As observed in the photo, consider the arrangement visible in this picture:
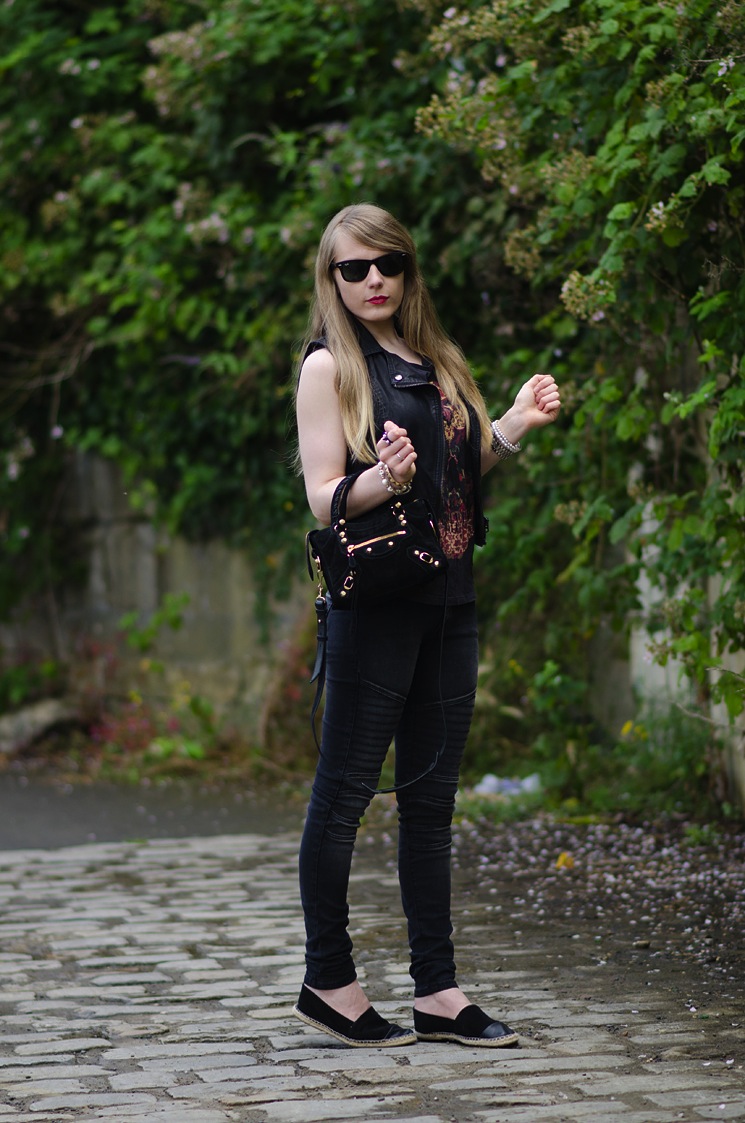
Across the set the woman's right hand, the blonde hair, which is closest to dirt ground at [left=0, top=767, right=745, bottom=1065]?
the woman's right hand

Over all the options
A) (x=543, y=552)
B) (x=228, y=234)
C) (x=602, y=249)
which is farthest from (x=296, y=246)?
(x=602, y=249)

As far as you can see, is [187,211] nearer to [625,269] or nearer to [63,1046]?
[625,269]

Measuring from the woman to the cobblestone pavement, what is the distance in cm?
15

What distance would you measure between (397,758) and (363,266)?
114 cm

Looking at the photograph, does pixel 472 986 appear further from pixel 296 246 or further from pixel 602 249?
pixel 296 246

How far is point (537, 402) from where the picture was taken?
3682mm

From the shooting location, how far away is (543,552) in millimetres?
6730

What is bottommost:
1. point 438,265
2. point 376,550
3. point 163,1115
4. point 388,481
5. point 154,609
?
point 154,609

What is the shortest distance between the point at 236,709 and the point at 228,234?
9.19ft

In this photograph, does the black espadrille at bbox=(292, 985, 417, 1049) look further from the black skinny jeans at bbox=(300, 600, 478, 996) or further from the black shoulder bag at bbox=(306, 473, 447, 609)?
the black shoulder bag at bbox=(306, 473, 447, 609)

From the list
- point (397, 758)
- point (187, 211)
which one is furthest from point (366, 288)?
point (187, 211)

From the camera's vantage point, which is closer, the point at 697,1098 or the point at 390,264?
the point at 697,1098

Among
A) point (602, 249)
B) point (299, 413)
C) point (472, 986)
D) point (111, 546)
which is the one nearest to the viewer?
point (299, 413)

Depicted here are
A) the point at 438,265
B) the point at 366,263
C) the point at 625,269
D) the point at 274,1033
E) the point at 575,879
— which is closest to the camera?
the point at 366,263
